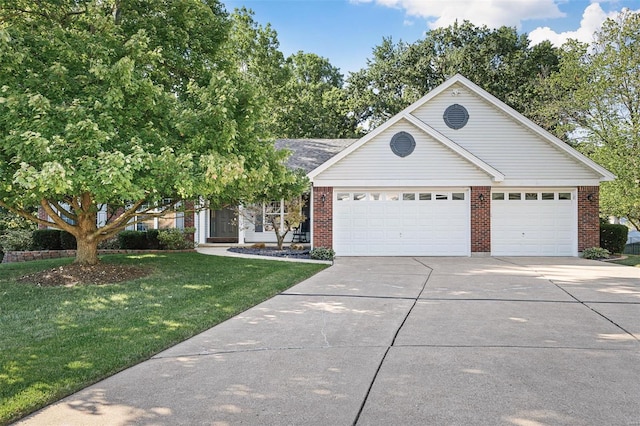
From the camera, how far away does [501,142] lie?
49.3 ft

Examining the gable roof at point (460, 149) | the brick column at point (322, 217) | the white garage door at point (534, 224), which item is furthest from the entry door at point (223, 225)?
the white garage door at point (534, 224)

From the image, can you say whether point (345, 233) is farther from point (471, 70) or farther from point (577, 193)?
point (471, 70)

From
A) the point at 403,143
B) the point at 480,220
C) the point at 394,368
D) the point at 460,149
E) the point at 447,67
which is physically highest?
the point at 447,67

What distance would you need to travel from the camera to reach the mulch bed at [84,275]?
877 centimetres

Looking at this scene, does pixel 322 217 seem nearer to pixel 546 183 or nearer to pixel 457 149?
pixel 457 149

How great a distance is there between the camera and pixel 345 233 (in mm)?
14570

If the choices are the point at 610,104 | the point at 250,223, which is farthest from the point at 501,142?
the point at 250,223

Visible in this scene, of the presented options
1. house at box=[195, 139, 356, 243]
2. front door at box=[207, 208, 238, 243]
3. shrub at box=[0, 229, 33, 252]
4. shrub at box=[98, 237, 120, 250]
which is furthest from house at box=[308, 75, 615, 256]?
shrub at box=[0, 229, 33, 252]

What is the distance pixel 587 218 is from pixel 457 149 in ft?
17.1

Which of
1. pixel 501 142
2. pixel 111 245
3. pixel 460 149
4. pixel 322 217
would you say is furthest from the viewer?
pixel 111 245

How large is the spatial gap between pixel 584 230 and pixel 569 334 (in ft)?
36.0

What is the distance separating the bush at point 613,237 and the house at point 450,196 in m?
2.01

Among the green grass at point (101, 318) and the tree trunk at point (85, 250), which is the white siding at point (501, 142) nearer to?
the green grass at point (101, 318)

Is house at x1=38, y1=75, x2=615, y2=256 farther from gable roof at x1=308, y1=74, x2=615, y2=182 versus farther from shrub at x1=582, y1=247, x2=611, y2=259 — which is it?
shrub at x1=582, y1=247, x2=611, y2=259
